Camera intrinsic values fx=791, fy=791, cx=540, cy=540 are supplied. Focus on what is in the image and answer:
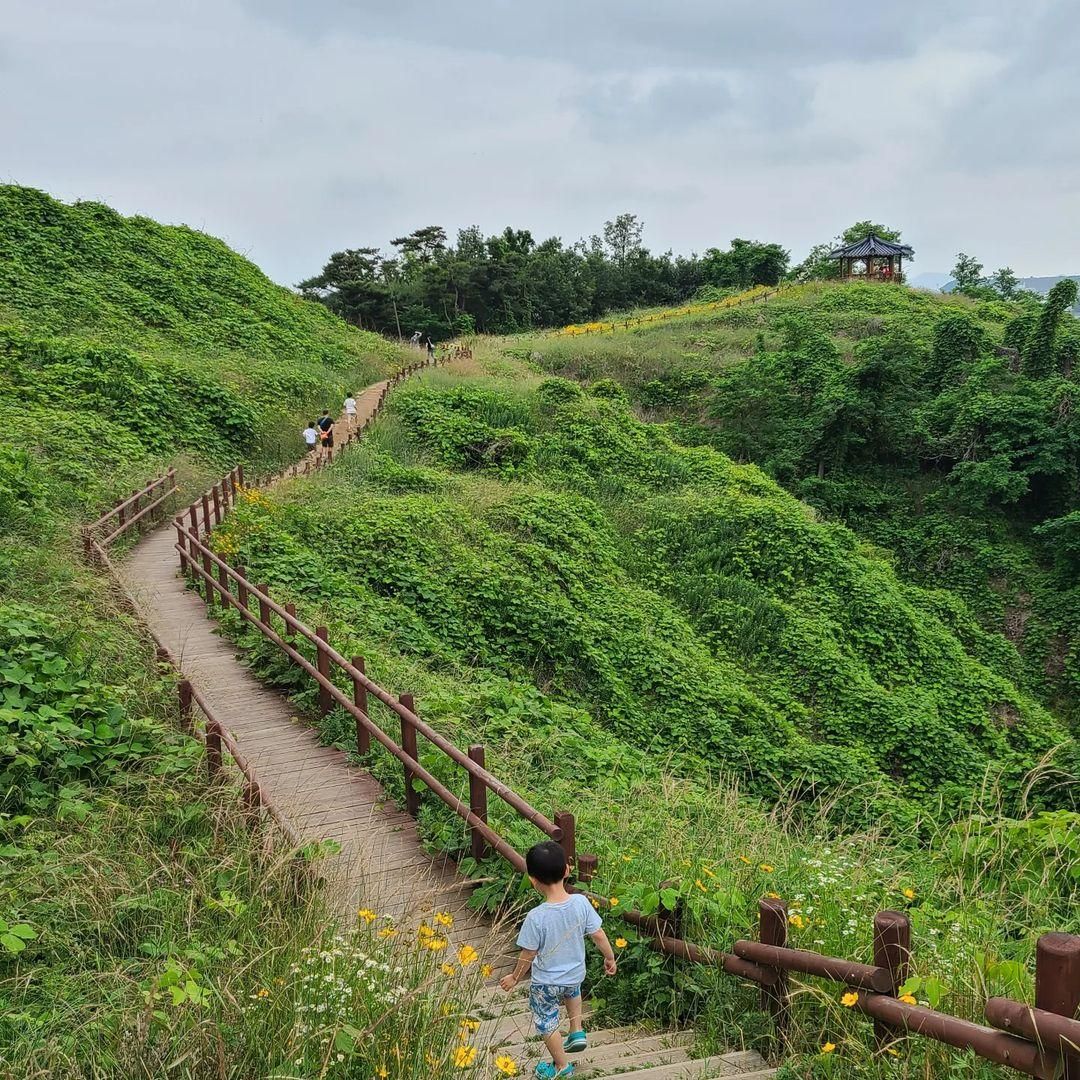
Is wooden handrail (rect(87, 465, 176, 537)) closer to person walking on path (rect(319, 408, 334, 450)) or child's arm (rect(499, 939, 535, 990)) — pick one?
person walking on path (rect(319, 408, 334, 450))

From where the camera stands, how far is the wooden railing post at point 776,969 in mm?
3576

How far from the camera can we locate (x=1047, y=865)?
5109 millimetres

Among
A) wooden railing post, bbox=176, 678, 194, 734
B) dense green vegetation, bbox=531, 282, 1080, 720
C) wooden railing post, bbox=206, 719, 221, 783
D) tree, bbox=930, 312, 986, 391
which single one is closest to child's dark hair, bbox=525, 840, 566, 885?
wooden railing post, bbox=206, 719, 221, 783

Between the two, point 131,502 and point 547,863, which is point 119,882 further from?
point 131,502

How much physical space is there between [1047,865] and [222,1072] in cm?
499

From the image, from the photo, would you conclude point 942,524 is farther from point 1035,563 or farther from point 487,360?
point 487,360

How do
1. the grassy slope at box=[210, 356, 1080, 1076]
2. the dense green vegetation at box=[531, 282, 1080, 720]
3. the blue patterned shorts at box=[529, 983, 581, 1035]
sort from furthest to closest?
the dense green vegetation at box=[531, 282, 1080, 720], the grassy slope at box=[210, 356, 1080, 1076], the blue patterned shorts at box=[529, 983, 581, 1035]

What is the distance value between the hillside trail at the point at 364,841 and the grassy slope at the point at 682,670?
266 mm

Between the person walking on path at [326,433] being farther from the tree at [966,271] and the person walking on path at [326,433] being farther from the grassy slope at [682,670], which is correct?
the tree at [966,271]

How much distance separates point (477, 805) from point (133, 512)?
12.0 meters

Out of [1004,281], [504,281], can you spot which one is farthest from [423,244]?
[1004,281]

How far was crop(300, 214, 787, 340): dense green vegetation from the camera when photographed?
55531mm

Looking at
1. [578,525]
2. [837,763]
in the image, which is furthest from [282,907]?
[578,525]

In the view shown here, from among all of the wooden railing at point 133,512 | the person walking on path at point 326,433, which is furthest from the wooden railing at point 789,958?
the person walking on path at point 326,433
